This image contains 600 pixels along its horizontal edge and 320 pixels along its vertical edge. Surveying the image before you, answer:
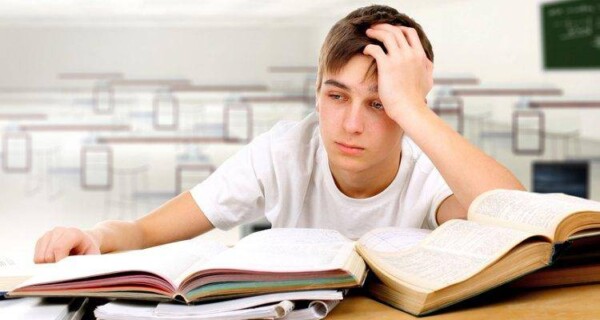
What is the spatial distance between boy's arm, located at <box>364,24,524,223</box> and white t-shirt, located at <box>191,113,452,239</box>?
219 mm

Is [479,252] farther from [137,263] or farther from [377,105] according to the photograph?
[377,105]

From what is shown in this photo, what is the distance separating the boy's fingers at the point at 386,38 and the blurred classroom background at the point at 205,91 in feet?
2.40

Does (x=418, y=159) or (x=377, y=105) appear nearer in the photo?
(x=377, y=105)

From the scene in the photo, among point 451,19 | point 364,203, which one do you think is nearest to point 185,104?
point 451,19

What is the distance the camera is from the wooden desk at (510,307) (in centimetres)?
114

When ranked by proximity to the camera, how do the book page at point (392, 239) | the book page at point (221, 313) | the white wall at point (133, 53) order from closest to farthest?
the book page at point (221, 313)
the book page at point (392, 239)
the white wall at point (133, 53)

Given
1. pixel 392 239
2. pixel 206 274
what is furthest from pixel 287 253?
pixel 392 239

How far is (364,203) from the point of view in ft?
6.07

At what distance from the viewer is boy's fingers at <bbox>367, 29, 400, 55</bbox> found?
1650 mm

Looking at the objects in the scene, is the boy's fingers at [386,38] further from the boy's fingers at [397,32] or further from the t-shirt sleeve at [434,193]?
the t-shirt sleeve at [434,193]

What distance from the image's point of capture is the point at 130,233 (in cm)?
180

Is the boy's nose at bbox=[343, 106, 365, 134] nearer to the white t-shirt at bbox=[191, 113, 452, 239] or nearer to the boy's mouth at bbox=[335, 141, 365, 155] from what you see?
the boy's mouth at bbox=[335, 141, 365, 155]

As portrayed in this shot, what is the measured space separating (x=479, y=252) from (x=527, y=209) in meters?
0.16

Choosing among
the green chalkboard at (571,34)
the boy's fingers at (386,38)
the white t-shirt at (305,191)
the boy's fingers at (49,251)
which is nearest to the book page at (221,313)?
the boy's fingers at (49,251)
